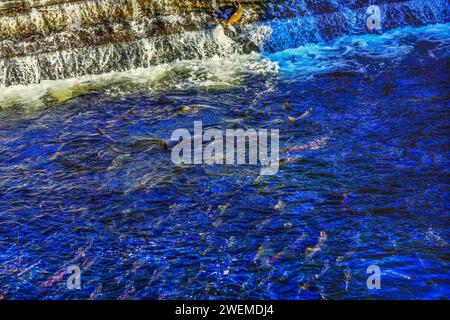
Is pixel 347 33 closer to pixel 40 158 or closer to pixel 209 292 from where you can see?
pixel 40 158

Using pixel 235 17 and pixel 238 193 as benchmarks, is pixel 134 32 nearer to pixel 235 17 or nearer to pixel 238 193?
pixel 235 17

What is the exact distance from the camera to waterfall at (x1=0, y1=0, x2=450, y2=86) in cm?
1059

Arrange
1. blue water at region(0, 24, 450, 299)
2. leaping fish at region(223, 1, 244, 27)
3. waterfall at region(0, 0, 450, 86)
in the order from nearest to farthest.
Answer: blue water at region(0, 24, 450, 299) → waterfall at region(0, 0, 450, 86) → leaping fish at region(223, 1, 244, 27)

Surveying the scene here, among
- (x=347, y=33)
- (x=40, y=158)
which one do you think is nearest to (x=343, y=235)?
(x=40, y=158)

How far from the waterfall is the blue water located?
3.78ft

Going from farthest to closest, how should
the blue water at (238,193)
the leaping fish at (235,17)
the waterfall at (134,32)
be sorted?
the leaping fish at (235,17), the waterfall at (134,32), the blue water at (238,193)

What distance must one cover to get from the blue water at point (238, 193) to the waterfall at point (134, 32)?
45.4 inches

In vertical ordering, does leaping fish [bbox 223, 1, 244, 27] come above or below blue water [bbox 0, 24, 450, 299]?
above

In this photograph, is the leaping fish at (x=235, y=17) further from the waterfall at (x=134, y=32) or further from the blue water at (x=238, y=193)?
the blue water at (x=238, y=193)

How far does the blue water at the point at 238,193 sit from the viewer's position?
4.98 metres

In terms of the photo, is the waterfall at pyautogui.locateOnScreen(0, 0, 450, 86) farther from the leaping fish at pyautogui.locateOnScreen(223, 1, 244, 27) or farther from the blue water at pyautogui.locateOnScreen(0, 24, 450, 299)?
the blue water at pyautogui.locateOnScreen(0, 24, 450, 299)

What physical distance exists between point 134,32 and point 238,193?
5784mm

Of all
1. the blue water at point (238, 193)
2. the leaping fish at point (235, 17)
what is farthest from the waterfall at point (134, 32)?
the blue water at point (238, 193)

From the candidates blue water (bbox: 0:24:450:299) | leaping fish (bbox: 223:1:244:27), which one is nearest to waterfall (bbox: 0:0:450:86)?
leaping fish (bbox: 223:1:244:27)
